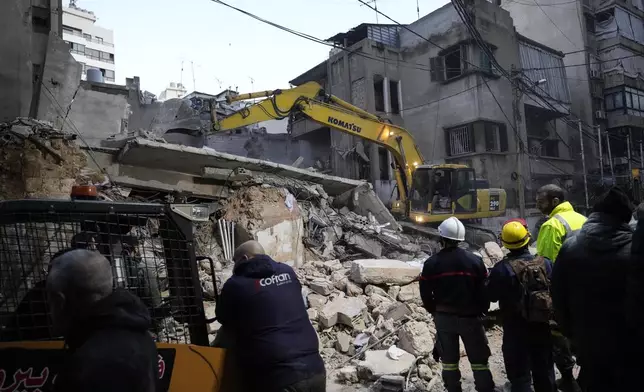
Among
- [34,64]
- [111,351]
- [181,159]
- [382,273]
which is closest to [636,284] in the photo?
[111,351]

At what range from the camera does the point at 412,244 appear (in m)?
10.0

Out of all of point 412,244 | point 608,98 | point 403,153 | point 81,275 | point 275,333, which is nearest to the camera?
point 81,275

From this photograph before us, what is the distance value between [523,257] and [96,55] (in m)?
46.1

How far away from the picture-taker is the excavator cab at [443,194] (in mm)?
12195

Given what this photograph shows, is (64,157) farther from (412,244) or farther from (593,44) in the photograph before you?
(593,44)

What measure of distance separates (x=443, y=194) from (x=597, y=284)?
10.7m

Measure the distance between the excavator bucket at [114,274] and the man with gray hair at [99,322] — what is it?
1.48ft

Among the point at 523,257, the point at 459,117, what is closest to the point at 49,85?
the point at 523,257

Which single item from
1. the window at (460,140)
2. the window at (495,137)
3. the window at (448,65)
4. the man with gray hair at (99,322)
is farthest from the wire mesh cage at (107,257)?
the window at (448,65)

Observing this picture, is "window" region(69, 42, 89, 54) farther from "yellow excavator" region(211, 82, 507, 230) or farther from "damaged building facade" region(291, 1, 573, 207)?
"yellow excavator" region(211, 82, 507, 230)

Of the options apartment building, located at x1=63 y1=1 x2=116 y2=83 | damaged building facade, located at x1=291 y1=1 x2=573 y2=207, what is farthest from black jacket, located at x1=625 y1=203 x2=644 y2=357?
apartment building, located at x1=63 y1=1 x2=116 y2=83

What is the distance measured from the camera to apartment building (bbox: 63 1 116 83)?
123 feet

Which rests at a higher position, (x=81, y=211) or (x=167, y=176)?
(x=167, y=176)

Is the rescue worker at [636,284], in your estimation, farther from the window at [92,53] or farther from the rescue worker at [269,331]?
the window at [92,53]
